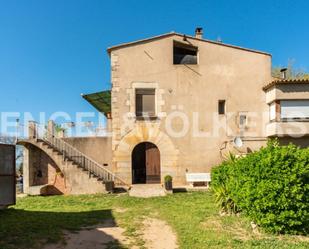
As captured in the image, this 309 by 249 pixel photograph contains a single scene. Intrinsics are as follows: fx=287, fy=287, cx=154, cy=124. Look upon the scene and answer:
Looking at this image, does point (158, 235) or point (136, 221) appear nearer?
point (158, 235)

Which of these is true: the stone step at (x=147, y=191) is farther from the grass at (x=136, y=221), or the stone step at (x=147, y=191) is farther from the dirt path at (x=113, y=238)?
the dirt path at (x=113, y=238)

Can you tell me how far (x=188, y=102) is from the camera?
1538 cm

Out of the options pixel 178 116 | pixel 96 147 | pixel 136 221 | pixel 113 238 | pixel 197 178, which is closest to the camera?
pixel 113 238

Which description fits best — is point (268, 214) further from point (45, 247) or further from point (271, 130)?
point (271, 130)

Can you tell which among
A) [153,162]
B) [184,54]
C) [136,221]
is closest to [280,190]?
[136,221]

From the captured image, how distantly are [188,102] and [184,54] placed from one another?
289cm

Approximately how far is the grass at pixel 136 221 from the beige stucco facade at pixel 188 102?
299cm

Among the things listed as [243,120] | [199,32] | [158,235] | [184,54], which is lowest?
[158,235]

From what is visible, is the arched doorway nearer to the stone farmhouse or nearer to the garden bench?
the stone farmhouse

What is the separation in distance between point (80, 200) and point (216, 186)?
20.0 ft

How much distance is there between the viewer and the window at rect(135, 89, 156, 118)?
1538cm

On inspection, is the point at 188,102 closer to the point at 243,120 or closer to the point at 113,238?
the point at 243,120

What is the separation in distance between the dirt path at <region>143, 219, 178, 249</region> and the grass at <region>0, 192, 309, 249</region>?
6.2 inches

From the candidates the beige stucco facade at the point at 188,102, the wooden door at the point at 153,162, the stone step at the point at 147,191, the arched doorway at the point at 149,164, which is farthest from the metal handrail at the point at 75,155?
the stone step at the point at 147,191
